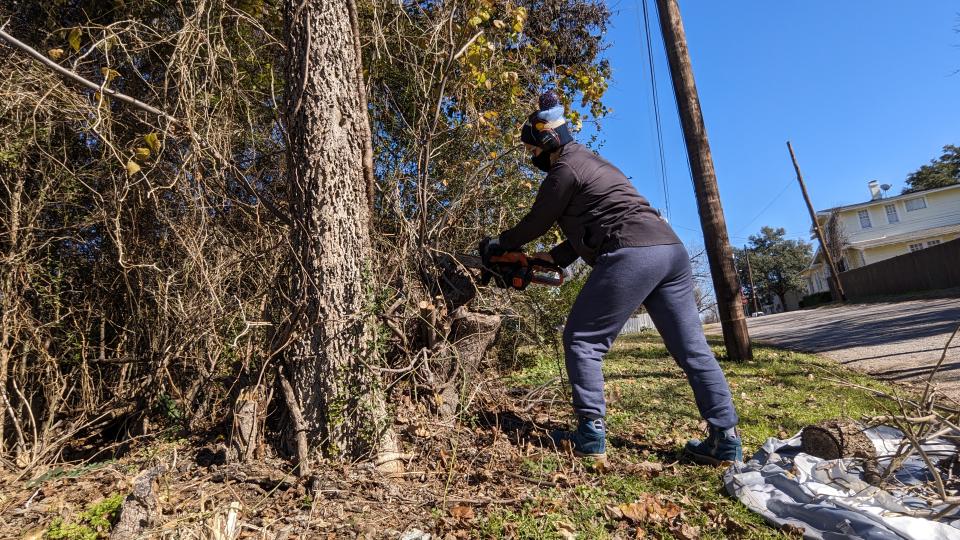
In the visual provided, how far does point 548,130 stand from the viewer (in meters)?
3.01

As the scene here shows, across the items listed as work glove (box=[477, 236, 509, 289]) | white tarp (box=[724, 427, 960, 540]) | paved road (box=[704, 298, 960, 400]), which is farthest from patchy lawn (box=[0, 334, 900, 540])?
paved road (box=[704, 298, 960, 400])

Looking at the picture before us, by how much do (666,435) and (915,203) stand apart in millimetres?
43417

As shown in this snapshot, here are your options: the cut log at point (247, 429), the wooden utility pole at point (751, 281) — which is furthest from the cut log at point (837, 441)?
the wooden utility pole at point (751, 281)

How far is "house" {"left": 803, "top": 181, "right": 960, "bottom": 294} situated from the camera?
34875 millimetres

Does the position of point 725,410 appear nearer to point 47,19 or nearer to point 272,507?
point 272,507

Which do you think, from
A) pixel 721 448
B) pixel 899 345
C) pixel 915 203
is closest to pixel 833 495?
pixel 721 448

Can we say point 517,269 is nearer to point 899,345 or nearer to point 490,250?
point 490,250

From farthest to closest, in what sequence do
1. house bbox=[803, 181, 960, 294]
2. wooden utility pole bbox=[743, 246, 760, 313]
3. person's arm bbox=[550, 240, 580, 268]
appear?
wooden utility pole bbox=[743, 246, 760, 313], house bbox=[803, 181, 960, 294], person's arm bbox=[550, 240, 580, 268]

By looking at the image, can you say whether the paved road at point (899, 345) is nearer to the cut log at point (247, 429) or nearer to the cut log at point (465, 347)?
the cut log at point (465, 347)

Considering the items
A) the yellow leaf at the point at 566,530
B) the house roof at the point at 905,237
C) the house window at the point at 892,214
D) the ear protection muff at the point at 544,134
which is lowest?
the yellow leaf at the point at 566,530

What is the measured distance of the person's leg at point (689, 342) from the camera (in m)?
2.81

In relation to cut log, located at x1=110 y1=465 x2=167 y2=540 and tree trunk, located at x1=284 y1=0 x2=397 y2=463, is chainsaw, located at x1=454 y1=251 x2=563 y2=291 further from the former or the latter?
cut log, located at x1=110 y1=465 x2=167 y2=540

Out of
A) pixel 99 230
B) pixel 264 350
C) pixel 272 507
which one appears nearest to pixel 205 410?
pixel 264 350

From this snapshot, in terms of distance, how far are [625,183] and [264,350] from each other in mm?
2273
